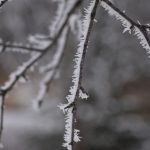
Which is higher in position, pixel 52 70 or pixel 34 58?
pixel 52 70

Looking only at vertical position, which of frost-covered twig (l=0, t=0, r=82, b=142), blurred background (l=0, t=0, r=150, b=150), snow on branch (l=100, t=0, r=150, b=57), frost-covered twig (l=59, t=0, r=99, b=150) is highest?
blurred background (l=0, t=0, r=150, b=150)

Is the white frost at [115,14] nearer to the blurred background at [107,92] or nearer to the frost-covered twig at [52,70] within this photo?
the frost-covered twig at [52,70]

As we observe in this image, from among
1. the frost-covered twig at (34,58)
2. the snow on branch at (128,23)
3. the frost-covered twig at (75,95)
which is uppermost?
the frost-covered twig at (34,58)

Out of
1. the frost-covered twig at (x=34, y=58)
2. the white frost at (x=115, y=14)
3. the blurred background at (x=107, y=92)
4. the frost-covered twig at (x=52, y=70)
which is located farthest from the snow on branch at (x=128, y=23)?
the blurred background at (x=107, y=92)

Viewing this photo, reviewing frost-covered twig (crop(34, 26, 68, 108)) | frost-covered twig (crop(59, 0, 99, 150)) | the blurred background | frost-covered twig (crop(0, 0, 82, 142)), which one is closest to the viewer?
frost-covered twig (crop(59, 0, 99, 150))

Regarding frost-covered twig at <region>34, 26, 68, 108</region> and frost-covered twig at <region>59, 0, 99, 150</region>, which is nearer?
frost-covered twig at <region>59, 0, 99, 150</region>

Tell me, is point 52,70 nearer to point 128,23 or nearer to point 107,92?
point 128,23

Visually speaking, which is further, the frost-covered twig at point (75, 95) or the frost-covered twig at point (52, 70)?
the frost-covered twig at point (52, 70)

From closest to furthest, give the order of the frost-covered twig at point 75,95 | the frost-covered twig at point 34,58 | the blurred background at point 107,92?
the frost-covered twig at point 75,95, the frost-covered twig at point 34,58, the blurred background at point 107,92

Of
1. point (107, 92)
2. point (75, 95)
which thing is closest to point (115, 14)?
point (75, 95)

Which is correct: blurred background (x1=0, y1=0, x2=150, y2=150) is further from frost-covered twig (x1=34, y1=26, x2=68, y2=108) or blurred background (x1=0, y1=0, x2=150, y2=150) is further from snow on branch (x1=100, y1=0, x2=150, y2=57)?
snow on branch (x1=100, y1=0, x2=150, y2=57)

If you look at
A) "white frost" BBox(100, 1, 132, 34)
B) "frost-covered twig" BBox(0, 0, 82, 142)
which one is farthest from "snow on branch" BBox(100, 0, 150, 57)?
"frost-covered twig" BBox(0, 0, 82, 142)
